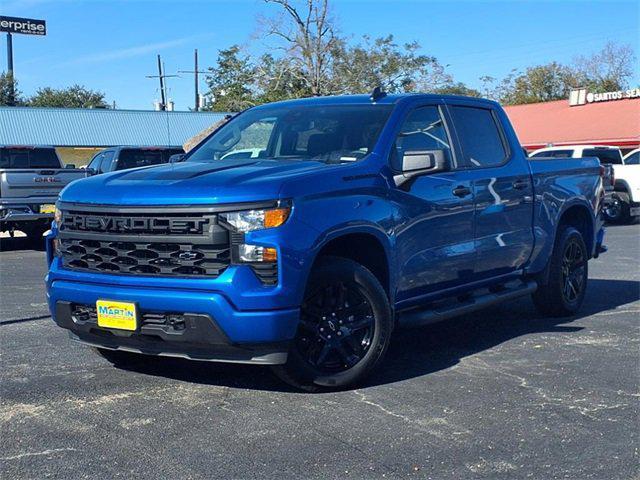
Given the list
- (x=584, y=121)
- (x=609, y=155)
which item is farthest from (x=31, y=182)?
(x=584, y=121)

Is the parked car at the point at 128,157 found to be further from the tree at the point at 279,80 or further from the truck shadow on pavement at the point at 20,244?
the tree at the point at 279,80

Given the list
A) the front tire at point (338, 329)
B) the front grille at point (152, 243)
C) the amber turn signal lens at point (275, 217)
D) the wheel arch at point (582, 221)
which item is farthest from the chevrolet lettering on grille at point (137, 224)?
the wheel arch at point (582, 221)

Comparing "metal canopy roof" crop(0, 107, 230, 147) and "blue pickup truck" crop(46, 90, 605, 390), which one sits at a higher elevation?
"metal canopy roof" crop(0, 107, 230, 147)

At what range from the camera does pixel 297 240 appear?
15.9 feet

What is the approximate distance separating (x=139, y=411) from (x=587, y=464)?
253cm

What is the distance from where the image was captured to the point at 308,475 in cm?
392

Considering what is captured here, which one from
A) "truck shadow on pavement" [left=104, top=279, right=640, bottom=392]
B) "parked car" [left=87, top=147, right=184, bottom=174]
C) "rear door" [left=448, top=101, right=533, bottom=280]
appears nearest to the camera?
"truck shadow on pavement" [left=104, top=279, right=640, bottom=392]

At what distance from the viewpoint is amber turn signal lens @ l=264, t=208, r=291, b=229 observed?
478 centimetres

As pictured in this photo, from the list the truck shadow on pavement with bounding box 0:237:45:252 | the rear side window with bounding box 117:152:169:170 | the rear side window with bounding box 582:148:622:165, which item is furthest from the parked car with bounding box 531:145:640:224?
the truck shadow on pavement with bounding box 0:237:45:252

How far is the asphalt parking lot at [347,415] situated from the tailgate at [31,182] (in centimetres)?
820

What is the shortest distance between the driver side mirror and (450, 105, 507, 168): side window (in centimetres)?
86

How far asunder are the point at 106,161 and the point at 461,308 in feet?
43.6

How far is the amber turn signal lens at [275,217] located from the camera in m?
4.78

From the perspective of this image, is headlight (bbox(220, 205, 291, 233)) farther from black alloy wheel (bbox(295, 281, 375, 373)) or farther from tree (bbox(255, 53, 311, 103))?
tree (bbox(255, 53, 311, 103))
